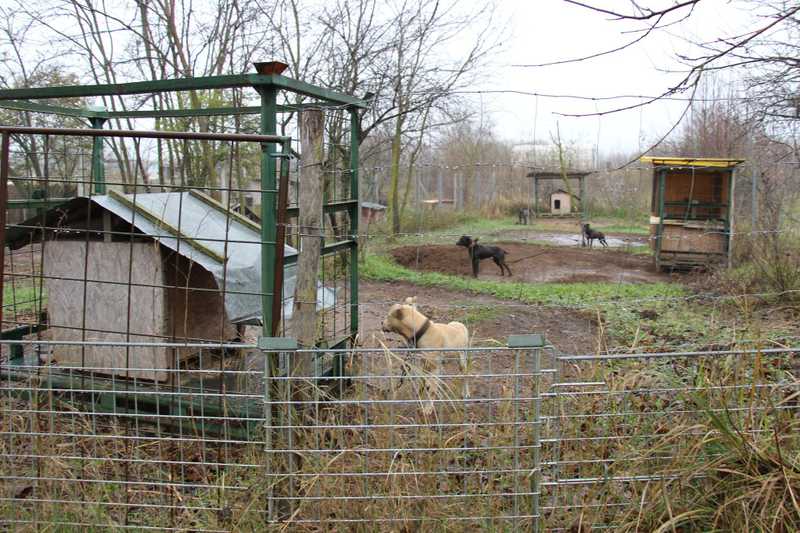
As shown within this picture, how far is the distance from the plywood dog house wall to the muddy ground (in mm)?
7824

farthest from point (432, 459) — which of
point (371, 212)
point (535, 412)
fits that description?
point (371, 212)

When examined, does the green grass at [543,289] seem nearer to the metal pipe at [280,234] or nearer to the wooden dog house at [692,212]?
the wooden dog house at [692,212]

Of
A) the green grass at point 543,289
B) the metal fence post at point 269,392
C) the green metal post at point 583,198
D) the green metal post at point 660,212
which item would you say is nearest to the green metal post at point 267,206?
Result: the metal fence post at point 269,392

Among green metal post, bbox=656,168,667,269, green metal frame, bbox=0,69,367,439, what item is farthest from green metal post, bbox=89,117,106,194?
green metal post, bbox=656,168,667,269

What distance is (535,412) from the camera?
2.72 m

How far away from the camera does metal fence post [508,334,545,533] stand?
2537 millimetres

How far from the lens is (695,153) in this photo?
1612cm

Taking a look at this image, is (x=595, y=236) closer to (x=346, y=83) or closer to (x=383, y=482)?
(x=346, y=83)

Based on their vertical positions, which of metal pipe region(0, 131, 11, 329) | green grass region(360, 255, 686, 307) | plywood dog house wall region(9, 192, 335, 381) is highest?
metal pipe region(0, 131, 11, 329)

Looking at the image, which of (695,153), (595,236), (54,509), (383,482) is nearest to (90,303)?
(54,509)

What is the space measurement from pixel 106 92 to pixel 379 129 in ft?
36.9

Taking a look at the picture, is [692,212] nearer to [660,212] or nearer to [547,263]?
[660,212]

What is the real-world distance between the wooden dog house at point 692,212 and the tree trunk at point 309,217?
9.87 metres

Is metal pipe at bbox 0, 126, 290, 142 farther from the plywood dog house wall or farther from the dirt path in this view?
the dirt path
